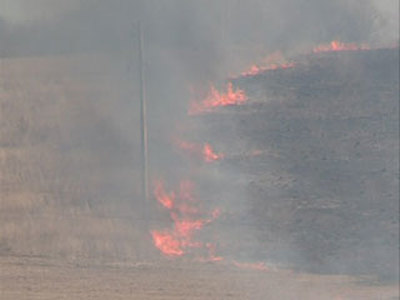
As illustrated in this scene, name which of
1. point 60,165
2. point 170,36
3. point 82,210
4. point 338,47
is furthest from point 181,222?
point 170,36

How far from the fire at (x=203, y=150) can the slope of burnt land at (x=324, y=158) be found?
27 cm

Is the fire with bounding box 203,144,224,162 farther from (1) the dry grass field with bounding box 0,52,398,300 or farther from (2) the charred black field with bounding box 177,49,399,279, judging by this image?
(1) the dry grass field with bounding box 0,52,398,300

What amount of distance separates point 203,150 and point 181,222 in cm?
272

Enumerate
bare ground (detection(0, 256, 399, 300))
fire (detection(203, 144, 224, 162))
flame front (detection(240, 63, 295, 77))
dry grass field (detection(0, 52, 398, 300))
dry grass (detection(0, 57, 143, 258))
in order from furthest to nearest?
flame front (detection(240, 63, 295, 77))
fire (detection(203, 144, 224, 162))
dry grass (detection(0, 57, 143, 258))
dry grass field (detection(0, 52, 398, 300))
bare ground (detection(0, 256, 399, 300))

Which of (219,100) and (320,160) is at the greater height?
(219,100)

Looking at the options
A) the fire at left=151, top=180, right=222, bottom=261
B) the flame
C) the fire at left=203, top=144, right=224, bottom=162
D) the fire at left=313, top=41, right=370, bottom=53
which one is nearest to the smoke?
the fire at left=313, top=41, right=370, bottom=53

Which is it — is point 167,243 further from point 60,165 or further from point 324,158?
point 324,158

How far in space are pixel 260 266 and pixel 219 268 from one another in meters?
0.52

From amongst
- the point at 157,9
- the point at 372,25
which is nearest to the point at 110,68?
the point at 157,9

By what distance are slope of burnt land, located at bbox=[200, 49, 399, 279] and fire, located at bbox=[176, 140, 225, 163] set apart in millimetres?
267

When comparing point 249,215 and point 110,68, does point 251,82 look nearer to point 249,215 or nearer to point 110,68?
point 110,68

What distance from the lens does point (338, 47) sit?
16.8 metres

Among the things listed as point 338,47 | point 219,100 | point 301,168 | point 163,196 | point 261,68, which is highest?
point 338,47

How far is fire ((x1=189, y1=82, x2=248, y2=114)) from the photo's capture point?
15.5 meters
